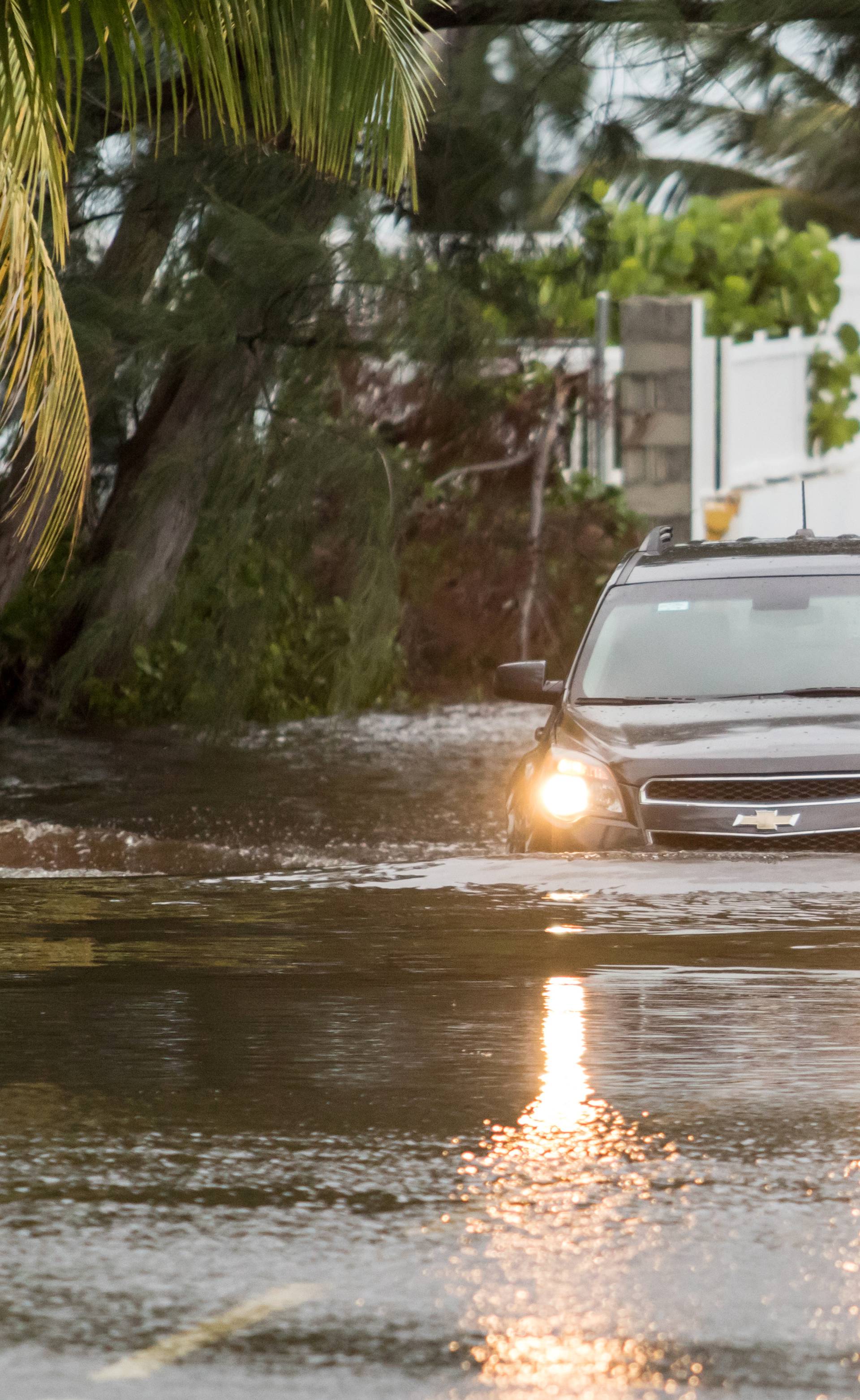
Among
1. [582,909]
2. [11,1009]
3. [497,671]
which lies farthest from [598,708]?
[11,1009]

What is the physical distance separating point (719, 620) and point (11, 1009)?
423 centimetres

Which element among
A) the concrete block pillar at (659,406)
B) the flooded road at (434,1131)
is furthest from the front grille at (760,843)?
the concrete block pillar at (659,406)

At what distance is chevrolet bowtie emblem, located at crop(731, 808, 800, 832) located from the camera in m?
8.07

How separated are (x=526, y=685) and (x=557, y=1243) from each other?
5139mm

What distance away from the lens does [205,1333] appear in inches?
149

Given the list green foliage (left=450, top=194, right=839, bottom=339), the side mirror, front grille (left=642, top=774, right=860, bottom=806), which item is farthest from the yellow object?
front grille (left=642, top=774, right=860, bottom=806)

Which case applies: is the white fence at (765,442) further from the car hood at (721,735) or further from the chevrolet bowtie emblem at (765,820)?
the chevrolet bowtie emblem at (765,820)

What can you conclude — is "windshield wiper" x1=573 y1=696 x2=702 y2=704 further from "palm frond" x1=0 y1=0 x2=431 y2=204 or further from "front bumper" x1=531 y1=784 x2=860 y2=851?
"palm frond" x1=0 y1=0 x2=431 y2=204

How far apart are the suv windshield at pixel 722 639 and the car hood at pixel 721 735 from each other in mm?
297

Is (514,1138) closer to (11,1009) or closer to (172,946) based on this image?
(11,1009)

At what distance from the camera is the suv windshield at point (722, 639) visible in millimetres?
9133

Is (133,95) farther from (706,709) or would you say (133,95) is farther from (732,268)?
(732,268)

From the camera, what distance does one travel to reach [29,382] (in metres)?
9.45

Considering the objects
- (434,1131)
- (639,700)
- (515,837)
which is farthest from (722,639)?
(434,1131)
